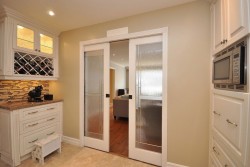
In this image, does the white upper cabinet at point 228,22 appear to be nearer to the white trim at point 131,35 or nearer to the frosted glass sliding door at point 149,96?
the white trim at point 131,35

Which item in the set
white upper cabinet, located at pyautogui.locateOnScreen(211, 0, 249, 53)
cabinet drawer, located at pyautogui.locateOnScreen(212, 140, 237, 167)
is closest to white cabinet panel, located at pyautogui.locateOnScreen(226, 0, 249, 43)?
white upper cabinet, located at pyautogui.locateOnScreen(211, 0, 249, 53)

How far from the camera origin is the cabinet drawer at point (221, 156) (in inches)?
45.8

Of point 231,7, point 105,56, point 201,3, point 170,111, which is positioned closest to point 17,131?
point 105,56

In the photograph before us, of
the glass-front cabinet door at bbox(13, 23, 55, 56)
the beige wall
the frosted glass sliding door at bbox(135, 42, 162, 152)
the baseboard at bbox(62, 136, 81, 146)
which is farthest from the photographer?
the baseboard at bbox(62, 136, 81, 146)

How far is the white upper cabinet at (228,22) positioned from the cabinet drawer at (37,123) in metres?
3.08

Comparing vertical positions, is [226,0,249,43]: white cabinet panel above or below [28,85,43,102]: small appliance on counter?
above

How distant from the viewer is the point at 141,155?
7.29ft

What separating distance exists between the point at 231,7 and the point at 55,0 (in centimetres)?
215

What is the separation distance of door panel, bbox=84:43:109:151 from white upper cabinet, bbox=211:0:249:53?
5.74ft

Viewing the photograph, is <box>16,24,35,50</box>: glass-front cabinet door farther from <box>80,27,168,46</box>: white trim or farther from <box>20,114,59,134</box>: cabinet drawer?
<box>20,114,59,134</box>: cabinet drawer

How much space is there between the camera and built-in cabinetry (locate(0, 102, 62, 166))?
2037 mm

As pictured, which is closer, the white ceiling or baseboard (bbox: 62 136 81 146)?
the white ceiling

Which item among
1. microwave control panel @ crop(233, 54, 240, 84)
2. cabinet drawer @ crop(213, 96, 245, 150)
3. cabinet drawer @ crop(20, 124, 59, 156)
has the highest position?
microwave control panel @ crop(233, 54, 240, 84)

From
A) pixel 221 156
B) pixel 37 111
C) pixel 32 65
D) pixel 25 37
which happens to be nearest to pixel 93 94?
pixel 37 111
